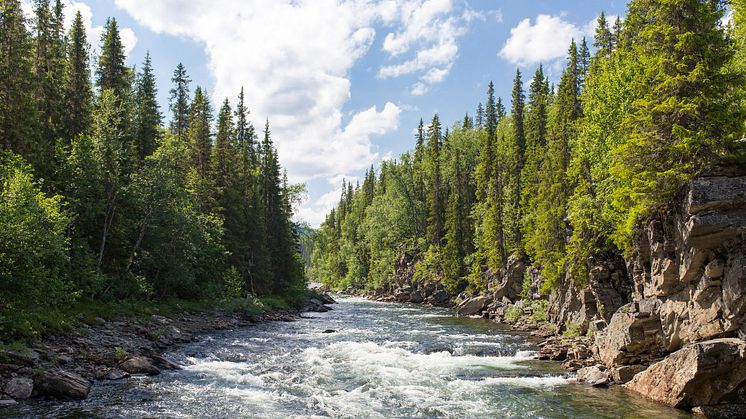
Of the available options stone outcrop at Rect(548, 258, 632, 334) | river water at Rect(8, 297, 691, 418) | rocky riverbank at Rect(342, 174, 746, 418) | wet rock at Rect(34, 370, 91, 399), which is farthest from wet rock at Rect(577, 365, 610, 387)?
wet rock at Rect(34, 370, 91, 399)

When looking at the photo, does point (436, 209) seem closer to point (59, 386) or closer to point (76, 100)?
point (76, 100)

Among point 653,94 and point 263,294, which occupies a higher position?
point 653,94

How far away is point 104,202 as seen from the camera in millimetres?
31297

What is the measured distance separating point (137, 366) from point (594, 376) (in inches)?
715

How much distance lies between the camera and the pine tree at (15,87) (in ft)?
94.5

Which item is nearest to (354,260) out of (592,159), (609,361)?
(592,159)

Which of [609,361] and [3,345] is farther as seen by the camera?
[609,361]

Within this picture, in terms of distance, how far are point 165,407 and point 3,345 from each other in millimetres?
6226

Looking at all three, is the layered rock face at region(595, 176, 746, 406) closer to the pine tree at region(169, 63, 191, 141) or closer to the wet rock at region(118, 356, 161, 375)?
the wet rock at region(118, 356, 161, 375)

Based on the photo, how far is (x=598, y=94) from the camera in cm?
3203

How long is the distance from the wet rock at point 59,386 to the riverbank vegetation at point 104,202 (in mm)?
3407

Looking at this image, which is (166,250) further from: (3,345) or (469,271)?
(469,271)

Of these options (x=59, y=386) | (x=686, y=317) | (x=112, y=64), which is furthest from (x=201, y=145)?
(x=686, y=317)

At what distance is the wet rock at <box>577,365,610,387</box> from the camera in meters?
19.0
